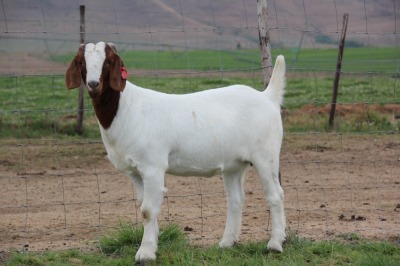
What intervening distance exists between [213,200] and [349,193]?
1.76m

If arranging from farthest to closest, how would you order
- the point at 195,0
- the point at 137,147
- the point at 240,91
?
1. the point at 195,0
2. the point at 240,91
3. the point at 137,147

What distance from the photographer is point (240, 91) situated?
793 centimetres

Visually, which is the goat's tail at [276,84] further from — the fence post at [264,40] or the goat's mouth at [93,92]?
the goat's mouth at [93,92]

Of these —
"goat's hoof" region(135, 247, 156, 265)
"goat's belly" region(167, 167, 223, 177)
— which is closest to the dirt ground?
"goat's hoof" region(135, 247, 156, 265)

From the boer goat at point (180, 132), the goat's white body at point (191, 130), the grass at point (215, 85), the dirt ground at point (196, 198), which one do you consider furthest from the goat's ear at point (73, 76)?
the dirt ground at point (196, 198)

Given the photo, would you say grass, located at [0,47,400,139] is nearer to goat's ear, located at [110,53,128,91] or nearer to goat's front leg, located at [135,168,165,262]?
goat's ear, located at [110,53,128,91]

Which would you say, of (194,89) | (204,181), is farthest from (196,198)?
(194,89)

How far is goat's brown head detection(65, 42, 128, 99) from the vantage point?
6.99 metres

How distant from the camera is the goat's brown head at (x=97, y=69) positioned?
6988 millimetres

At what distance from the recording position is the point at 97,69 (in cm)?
701

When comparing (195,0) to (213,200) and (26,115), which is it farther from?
(213,200)

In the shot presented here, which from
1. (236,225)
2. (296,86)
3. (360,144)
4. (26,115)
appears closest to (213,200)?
(236,225)

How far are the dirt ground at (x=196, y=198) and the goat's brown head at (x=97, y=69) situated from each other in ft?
5.53

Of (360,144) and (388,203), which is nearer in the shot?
(388,203)
